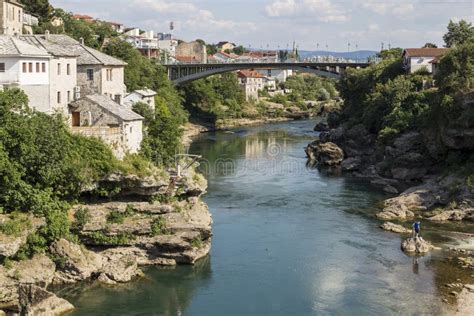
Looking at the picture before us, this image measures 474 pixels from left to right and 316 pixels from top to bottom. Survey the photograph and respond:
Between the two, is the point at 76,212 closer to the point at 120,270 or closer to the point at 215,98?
the point at 120,270

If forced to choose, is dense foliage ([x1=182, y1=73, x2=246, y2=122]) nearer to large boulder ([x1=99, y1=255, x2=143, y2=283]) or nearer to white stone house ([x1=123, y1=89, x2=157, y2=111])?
white stone house ([x1=123, y1=89, x2=157, y2=111])

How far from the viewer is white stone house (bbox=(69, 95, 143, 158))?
3381cm

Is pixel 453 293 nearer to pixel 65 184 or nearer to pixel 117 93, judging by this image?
pixel 65 184

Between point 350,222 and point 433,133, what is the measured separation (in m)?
13.9

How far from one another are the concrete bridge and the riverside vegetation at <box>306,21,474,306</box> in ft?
49.7

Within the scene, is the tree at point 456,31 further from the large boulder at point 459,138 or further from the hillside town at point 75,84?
the hillside town at point 75,84

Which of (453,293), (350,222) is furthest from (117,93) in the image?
(453,293)

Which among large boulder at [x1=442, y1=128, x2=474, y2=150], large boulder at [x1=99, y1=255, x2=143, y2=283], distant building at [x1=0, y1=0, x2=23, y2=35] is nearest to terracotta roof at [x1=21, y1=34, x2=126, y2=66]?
large boulder at [x1=99, y1=255, x2=143, y2=283]

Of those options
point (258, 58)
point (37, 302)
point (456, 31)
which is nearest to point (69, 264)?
point (37, 302)

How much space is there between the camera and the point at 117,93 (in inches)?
1711

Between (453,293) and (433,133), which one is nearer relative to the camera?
(453,293)

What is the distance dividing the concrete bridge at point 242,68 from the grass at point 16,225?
62.9 m

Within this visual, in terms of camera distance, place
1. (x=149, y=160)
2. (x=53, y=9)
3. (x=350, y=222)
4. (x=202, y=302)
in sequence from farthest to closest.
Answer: (x=53, y=9), (x=350, y=222), (x=149, y=160), (x=202, y=302)

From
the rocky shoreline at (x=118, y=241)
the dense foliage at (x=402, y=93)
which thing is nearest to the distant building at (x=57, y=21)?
the dense foliage at (x=402, y=93)
